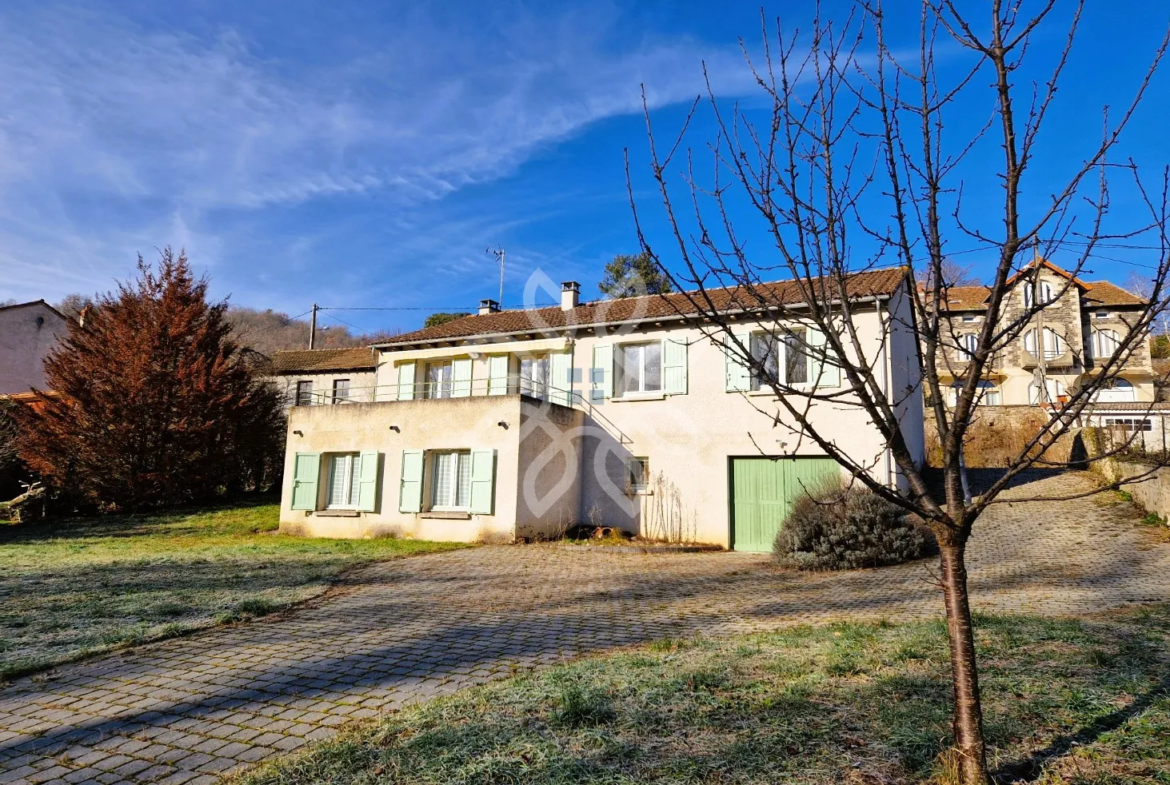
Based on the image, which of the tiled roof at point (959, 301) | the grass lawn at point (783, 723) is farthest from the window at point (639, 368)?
the grass lawn at point (783, 723)

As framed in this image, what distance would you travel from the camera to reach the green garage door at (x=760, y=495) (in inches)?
579

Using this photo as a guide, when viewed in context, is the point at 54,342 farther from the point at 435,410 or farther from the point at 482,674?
the point at 482,674

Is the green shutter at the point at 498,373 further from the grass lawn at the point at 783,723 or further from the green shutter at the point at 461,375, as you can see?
the grass lawn at the point at 783,723

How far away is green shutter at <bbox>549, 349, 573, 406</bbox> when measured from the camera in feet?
57.3

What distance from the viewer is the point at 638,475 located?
1648cm

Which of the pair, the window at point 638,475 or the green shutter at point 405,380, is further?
the green shutter at point 405,380

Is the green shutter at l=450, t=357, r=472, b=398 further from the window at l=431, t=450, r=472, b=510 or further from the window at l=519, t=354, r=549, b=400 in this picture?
the window at l=431, t=450, r=472, b=510

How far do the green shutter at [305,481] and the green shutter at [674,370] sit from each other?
912 centimetres

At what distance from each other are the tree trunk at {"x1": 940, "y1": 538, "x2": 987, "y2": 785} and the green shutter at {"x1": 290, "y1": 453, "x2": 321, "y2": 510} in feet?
55.6

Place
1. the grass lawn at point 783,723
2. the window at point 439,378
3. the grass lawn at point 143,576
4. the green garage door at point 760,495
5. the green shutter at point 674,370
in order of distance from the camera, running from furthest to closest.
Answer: the window at point 439,378 < the green shutter at point 674,370 < the green garage door at point 760,495 < the grass lawn at point 143,576 < the grass lawn at point 783,723

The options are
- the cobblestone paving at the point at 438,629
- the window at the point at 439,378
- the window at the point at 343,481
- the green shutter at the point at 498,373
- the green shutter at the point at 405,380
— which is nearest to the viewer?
the cobblestone paving at the point at 438,629

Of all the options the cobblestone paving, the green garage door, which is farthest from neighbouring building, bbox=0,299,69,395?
the green garage door

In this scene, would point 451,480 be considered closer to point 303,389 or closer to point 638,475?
point 638,475

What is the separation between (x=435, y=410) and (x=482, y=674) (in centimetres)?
1175
